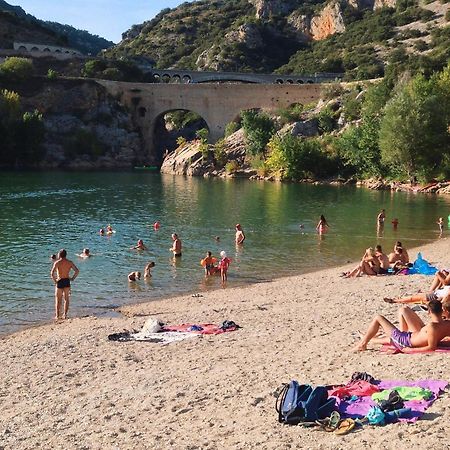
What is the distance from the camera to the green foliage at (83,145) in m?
91.2

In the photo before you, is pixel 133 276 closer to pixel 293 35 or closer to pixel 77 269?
pixel 77 269

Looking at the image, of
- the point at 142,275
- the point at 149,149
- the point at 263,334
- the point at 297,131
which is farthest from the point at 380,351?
the point at 149,149

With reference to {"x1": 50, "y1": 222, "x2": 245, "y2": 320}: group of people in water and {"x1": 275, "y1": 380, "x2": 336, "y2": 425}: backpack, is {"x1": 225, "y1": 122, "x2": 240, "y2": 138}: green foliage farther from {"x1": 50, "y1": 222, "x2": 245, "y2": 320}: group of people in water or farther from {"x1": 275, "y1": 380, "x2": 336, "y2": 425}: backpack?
{"x1": 275, "y1": 380, "x2": 336, "y2": 425}: backpack

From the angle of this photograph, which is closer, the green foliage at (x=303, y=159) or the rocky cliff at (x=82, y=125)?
the green foliage at (x=303, y=159)

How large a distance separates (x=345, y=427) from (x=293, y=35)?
148358 millimetres

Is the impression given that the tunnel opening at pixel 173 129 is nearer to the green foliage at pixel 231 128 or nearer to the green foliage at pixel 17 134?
the green foliage at pixel 231 128

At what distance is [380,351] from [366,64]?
10834 centimetres

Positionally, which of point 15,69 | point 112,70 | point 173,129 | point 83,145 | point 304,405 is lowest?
point 304,405

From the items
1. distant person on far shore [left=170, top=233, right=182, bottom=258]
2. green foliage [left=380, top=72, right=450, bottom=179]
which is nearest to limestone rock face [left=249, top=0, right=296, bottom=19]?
green foliage [left=380, top=72, right=450, bottom=179]

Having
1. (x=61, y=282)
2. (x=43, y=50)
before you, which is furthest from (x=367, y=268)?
(x=43, y=50)

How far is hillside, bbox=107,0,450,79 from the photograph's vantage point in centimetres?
11619

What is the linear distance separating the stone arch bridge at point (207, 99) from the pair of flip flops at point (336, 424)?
8282cm

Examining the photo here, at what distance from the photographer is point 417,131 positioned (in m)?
52.9

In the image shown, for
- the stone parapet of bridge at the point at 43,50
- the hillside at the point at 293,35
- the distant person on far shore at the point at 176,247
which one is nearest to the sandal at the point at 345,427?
the distant person on far shore at the point at 176,247
